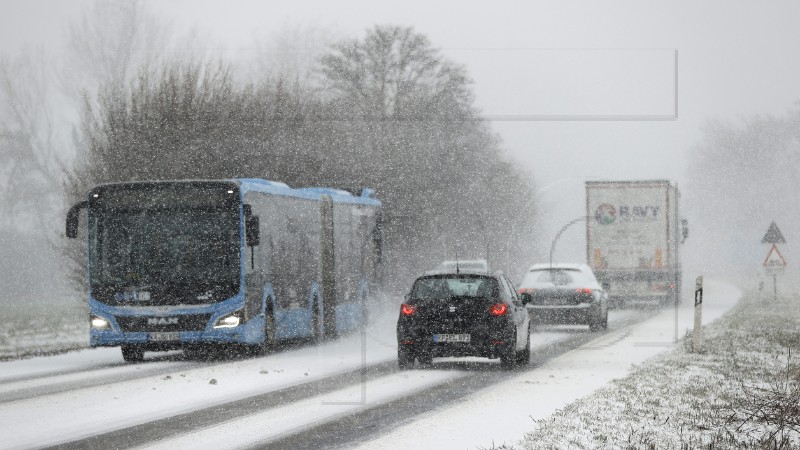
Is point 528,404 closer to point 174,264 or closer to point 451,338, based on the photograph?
point 451,338

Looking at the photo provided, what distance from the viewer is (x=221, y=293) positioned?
22.9 metres

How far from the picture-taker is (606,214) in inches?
1742

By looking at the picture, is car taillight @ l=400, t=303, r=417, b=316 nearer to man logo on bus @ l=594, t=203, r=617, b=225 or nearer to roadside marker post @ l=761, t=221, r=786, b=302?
roadside marker post @ l=761, t=221, r=786, b=302

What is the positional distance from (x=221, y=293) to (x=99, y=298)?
1.90 m

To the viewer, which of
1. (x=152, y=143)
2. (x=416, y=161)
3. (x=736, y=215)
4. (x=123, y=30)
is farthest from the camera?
(x=736, y=215)

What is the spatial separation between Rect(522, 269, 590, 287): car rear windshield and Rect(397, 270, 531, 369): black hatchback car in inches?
466

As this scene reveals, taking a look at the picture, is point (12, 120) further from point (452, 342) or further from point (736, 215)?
point (736, 215)

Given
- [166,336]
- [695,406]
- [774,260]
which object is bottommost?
[774,260]

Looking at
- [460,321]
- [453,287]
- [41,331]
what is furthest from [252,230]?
[41,331]

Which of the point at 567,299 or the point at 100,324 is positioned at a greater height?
the point at 100,324

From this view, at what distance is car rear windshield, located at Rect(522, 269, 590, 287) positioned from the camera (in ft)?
106

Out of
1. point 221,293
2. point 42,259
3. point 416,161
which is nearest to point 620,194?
point 416,161

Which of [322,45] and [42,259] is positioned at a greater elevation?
[322,45]

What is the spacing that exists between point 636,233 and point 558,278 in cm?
1217
